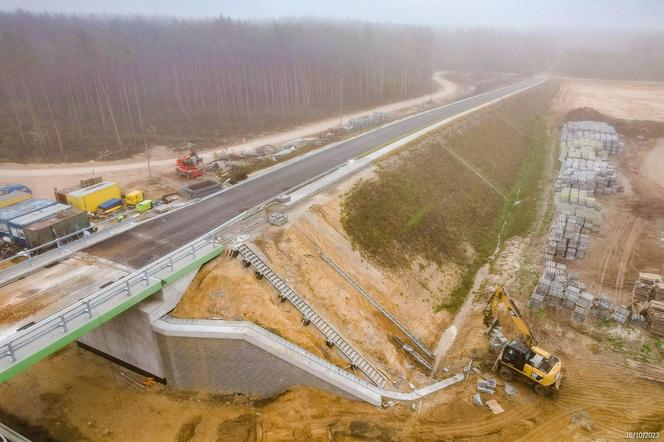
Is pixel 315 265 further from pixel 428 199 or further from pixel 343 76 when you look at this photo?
pixel 343 76

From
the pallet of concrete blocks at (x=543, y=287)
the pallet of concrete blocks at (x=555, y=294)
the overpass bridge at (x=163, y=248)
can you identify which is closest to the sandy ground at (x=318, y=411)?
the pallet of concrete blocks at (x=555, y=294)

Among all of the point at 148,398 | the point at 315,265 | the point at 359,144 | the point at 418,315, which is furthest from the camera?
the point at 359,144

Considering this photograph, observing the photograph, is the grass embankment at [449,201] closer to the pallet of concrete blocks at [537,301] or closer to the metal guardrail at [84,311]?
the pallet of concrete blocks at [537,301]

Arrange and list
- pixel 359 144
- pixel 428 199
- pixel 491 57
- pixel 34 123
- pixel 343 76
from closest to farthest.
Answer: pixel 428 199 → pixel 359 144 → pixel 34 123 → pixel 343 76 → pixel 491 57

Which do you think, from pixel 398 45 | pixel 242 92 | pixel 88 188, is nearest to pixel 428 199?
pixel 88 188

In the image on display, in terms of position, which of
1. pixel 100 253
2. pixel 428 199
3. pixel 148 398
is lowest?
pixel 148 398

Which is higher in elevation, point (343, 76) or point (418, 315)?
point (343, 76)

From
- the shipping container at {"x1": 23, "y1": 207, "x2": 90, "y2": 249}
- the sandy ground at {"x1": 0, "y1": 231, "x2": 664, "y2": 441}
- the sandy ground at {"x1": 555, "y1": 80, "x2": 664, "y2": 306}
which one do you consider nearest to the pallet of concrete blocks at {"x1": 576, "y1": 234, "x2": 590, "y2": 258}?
the sandy ground at {"x1": 555, "y1": 80, "x2": 664, "y2": 306}

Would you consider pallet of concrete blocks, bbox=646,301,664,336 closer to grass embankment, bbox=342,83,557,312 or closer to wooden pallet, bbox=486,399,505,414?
grass embankment, bbox=342,83,557,312

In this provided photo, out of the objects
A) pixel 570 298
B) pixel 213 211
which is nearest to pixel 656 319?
pixel 570 298
